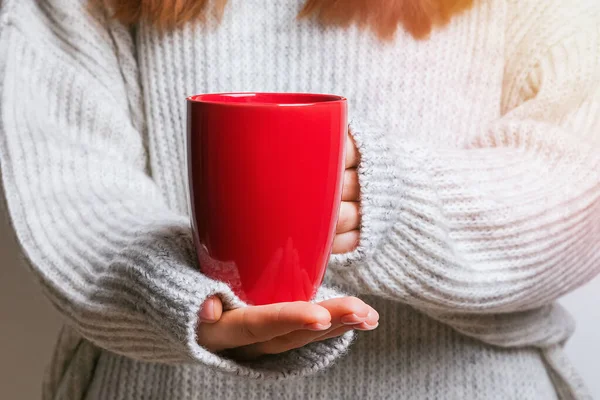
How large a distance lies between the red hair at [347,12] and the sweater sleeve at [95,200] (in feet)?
0.11

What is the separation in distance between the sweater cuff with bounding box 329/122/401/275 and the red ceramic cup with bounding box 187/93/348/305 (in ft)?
0.18

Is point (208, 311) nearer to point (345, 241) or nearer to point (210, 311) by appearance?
point (210, 311)

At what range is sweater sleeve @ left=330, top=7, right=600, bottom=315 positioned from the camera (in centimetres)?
52

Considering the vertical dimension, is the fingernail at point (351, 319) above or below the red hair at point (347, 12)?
below

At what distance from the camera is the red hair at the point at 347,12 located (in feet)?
2.14

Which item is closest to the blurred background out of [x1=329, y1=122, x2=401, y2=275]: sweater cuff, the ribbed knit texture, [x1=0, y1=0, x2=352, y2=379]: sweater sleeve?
the ribbed knit texture

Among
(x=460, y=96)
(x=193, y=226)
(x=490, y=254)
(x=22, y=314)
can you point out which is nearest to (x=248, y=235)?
(x=193, y=226)

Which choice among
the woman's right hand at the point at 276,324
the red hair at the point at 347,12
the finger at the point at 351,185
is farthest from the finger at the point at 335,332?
the red hair at the point at 347,12

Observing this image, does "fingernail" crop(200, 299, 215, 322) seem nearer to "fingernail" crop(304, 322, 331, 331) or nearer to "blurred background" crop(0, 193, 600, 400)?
"fingernail" crop(304, 322, 331, 331)

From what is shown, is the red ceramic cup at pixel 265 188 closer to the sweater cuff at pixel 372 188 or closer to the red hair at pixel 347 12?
the sweater cuff at pixel 372 188

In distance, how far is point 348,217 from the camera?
470mm

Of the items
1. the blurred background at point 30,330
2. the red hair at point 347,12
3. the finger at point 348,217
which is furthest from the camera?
the blurred background at point 30,330

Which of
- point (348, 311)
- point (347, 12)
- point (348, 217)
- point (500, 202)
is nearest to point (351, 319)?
point (348, 311)

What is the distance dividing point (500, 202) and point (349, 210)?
177mm
